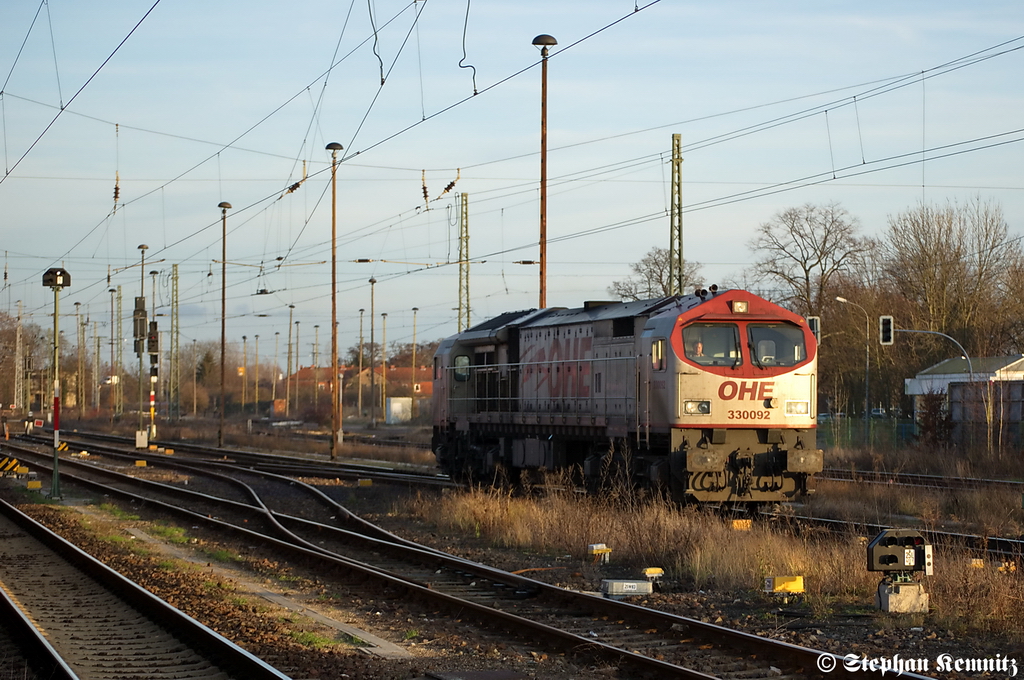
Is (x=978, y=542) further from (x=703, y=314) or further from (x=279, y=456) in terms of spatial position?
(x=279, y=456)

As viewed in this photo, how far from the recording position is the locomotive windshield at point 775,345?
17531 mm

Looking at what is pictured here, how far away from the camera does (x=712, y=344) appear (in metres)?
17.4

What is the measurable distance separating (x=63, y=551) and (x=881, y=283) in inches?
2133

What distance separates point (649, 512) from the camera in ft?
50.9

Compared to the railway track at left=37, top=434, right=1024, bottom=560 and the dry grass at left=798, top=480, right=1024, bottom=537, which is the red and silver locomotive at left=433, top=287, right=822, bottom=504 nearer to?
the railway track at left=37, top=434, right=1024, bottom=560

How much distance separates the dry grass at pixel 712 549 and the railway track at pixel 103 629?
5.42 meters

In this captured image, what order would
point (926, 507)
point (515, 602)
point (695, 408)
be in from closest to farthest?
point (515, 602) < point (695, 408) < point (926, 507)

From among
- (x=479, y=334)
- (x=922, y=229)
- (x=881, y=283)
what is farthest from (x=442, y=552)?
(x=881, y=283)

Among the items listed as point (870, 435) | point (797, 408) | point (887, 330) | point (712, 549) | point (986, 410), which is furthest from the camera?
point (870, 435)

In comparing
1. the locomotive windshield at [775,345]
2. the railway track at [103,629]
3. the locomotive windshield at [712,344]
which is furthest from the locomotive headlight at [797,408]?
the railway track at [103,629]

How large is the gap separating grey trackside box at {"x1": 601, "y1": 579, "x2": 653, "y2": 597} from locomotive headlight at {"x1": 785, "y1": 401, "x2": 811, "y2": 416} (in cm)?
693

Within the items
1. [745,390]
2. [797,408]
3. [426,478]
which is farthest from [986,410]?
[745,390]

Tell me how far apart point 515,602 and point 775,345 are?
8.04m

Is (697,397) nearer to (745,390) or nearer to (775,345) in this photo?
(745,390)
